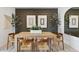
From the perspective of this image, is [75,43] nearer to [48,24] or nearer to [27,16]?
[48,24]

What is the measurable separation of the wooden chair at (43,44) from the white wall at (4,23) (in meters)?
0.54

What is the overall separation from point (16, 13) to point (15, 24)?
0.62 feet

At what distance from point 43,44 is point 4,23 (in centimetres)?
75

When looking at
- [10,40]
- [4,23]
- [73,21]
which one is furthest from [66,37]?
[4,23]

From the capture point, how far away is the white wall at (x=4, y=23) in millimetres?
2180

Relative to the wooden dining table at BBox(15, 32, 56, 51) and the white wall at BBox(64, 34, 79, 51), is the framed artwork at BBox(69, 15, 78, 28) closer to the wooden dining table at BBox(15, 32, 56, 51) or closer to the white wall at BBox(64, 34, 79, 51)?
the white wall at BBox(64, 34, 79, 51)

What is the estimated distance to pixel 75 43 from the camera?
2.18 meters

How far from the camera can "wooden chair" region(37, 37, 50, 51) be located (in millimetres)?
2215

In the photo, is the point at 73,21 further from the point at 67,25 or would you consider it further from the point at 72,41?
the point at 72,41

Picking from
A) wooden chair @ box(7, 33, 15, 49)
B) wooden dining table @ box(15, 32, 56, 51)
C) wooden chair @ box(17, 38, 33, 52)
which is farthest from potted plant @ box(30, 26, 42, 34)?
wooden chair @ box(7, 33, 15, 49)

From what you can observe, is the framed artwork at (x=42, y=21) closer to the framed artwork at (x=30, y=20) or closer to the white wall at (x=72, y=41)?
the framed artwork at (x=30, y=20)

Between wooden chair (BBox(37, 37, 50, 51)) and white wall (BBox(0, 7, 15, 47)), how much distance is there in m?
0.54

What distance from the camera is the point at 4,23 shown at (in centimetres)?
220
